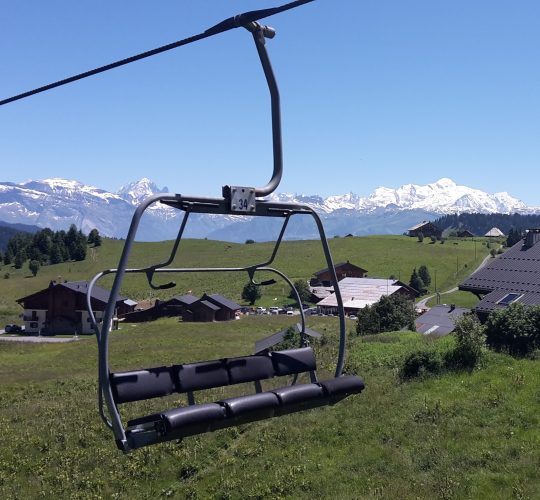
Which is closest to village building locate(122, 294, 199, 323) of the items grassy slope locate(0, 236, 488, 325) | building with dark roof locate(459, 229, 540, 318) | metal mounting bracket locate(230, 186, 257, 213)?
grassy slope locate(0, 236, 488, 325)

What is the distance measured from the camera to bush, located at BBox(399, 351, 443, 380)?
792 inches

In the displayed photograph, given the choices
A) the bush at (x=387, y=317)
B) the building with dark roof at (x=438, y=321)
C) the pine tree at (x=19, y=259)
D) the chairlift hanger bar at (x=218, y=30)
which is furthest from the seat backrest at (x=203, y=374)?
the pine tree at (x=19, y=259)

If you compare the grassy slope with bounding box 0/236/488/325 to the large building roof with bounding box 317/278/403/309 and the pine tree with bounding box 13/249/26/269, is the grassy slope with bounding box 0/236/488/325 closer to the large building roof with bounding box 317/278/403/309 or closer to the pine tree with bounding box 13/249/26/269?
the pine tree with bounding box 13/249/26/269

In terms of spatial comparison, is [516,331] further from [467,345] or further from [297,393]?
[297,393]

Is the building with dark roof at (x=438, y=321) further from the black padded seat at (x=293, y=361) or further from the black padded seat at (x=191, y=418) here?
the black padded seat at (x=191, y=418)

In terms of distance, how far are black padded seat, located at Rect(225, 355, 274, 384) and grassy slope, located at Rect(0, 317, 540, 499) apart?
6065 mm

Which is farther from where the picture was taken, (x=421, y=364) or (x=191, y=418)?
(x=421, y=364)

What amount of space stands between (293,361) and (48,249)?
15169 cm

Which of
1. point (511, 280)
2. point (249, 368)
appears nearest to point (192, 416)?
point (249, 368)

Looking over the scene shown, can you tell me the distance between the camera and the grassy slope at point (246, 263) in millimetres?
114250

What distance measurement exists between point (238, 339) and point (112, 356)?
14.9 m

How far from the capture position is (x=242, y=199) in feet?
22.5

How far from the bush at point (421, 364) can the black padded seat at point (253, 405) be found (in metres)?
13.9

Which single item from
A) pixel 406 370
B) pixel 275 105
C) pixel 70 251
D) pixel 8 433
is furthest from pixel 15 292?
pixel 275 105
